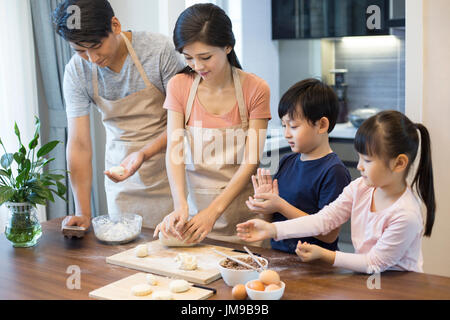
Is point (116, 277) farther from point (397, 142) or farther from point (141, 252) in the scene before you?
point (397, 142)

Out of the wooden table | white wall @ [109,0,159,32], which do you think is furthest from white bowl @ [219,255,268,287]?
white wall @ [109,0,159,32]

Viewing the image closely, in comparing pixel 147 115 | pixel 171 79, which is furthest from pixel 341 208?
pixel 147 115

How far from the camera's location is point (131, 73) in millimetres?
2080

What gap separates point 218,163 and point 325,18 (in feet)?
7.37

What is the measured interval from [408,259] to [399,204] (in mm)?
156

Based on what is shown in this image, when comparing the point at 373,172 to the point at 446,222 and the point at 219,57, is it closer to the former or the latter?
the point at 219,57

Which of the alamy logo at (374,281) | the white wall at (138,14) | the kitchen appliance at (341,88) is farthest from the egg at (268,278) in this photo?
the kitchen appliance at (341,88)

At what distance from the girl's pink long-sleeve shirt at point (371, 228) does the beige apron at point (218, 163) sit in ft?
1.37

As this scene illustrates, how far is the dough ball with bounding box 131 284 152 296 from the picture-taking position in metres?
1.27

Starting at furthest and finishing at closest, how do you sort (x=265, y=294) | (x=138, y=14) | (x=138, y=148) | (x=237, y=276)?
(x=138, y=14)
(x=138, y=148)
(x=237, y=276)
(x=265, y=294)

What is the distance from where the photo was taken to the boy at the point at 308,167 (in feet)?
5.40

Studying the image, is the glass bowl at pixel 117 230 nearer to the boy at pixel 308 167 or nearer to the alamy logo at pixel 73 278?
the alamy logo at pixel 73 278

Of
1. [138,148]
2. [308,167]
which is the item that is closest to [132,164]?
[138,148]
